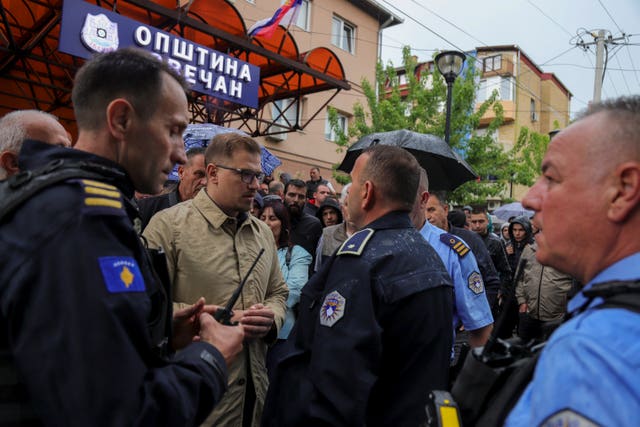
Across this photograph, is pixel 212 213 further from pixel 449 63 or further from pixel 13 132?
pixel 449 63

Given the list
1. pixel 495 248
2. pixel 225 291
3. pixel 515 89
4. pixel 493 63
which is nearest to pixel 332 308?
pixel 225 291

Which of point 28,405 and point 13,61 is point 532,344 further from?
point 13,61

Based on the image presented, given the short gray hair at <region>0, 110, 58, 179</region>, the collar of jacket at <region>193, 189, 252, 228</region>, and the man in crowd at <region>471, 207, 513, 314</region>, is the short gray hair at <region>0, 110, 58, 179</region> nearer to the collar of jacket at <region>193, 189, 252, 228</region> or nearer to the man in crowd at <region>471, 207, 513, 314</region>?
A: the collar of jacket at <region>193, 189, 252, 228</region>

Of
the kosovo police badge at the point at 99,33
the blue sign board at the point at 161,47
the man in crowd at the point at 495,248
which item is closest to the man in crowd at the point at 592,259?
the blue sign board at the point at 161,47

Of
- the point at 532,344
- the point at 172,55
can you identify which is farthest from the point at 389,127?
the point at 532,344

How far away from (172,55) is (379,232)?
740cm

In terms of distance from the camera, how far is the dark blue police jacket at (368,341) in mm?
1851

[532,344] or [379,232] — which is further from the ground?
[379,232]

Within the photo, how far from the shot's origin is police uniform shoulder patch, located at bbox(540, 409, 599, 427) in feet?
2.68

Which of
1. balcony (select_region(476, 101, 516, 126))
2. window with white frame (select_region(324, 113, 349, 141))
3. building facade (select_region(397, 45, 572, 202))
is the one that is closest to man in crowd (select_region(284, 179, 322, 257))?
window with white frame (select_region(324, 113, 349, 141))

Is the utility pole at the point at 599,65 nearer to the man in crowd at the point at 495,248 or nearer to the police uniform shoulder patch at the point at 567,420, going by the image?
the man in crowd at the point at 495,248

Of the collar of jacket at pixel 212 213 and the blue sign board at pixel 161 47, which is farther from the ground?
the blue sign board at pixel 161 47

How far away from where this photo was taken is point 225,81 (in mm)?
9281

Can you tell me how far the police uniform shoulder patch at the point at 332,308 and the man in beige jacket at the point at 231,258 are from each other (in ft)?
2.36
